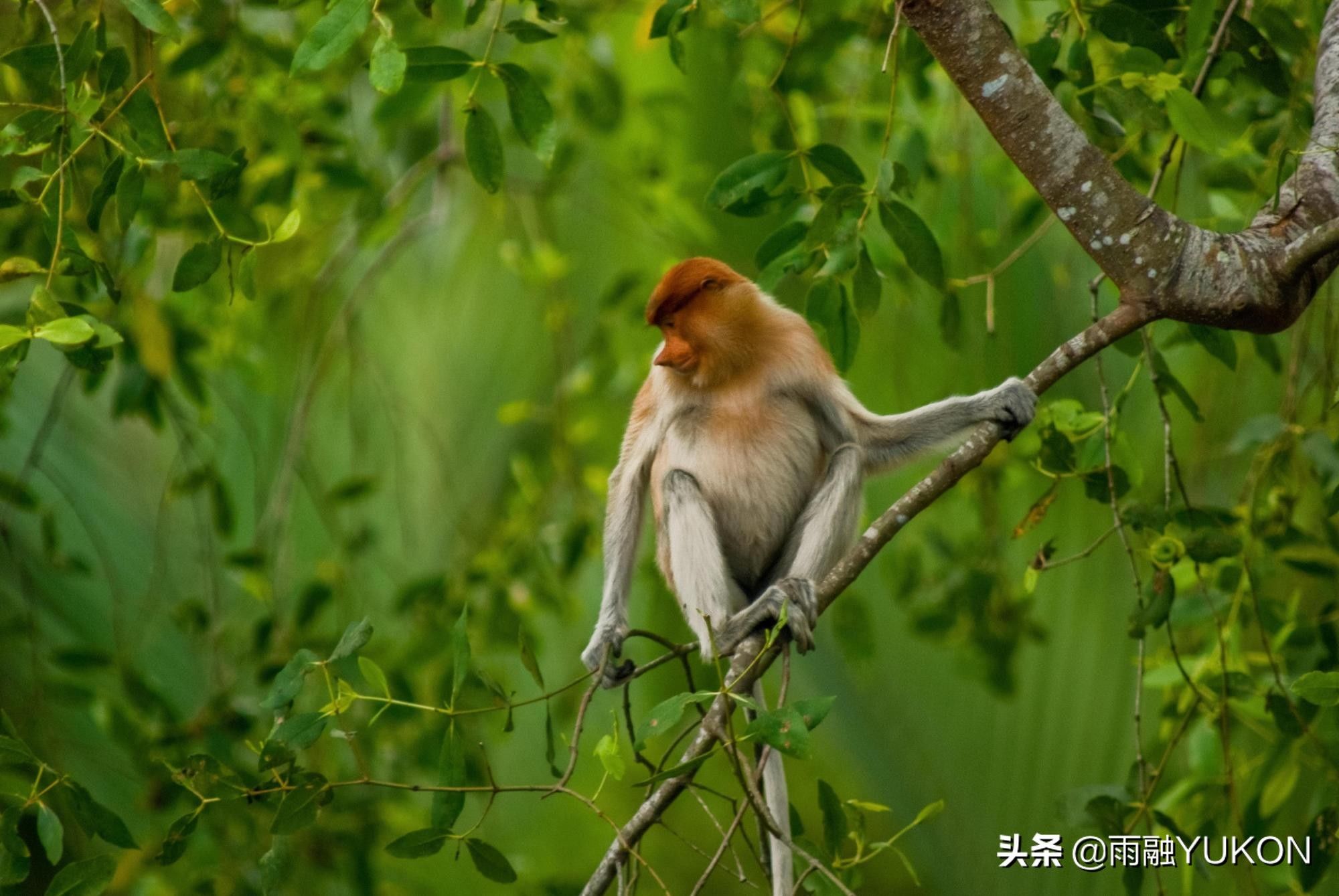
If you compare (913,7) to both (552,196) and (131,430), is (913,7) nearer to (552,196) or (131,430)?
(552,196)

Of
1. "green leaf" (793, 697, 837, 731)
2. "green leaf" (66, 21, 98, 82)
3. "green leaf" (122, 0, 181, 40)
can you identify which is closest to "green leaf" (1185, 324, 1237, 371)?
"green leaf" (793, 697, 837, 731)

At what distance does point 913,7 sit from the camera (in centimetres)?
188

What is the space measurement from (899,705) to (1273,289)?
6.19 feet

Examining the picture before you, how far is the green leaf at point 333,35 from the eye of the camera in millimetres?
1716

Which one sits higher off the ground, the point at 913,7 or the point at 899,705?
the point at 913,7

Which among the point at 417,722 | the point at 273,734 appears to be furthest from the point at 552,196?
the point at 273,734

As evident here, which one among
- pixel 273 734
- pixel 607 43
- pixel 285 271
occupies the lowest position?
pixel 273 734

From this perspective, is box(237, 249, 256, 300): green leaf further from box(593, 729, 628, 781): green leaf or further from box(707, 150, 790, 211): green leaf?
box(593, 729, 628, 781): green leaf

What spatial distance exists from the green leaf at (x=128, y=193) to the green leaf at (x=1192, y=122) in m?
1.39

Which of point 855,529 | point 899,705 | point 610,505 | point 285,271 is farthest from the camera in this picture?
point 285,271

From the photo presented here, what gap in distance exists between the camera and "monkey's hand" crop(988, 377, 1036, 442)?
239 cm

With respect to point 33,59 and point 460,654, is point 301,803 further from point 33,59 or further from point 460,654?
point 33,59

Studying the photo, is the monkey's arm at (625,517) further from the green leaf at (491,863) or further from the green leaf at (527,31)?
the green leaf at (527,31)

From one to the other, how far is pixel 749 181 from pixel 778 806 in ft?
3.73
